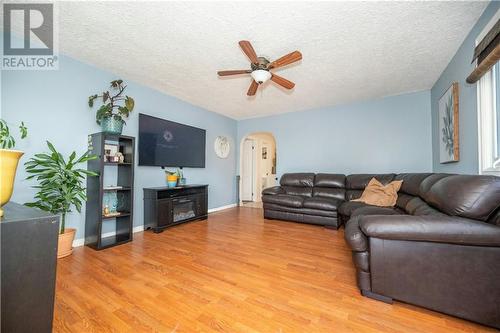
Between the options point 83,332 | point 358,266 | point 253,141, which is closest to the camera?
point 83,332

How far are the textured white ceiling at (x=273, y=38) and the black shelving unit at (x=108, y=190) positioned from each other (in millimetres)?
1063

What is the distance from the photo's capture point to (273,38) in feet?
6.95

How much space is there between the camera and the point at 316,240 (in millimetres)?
2799

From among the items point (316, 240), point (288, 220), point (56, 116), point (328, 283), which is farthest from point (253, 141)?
point (328, 283)

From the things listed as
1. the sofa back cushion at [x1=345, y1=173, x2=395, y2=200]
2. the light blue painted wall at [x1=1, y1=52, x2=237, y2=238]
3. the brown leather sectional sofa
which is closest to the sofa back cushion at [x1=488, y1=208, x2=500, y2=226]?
the brown leather sectional sofa

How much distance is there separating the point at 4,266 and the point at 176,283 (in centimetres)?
120

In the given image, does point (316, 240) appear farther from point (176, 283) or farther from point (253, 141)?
point (253, 141)

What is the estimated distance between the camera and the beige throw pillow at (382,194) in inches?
118

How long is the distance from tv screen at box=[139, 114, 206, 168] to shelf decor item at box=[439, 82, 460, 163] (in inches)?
160

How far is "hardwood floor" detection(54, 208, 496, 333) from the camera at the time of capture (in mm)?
1252

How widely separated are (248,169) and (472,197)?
5.56 m

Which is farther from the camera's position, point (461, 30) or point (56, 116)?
point (56, 116)

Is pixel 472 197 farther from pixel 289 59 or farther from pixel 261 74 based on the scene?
pixel 261 74

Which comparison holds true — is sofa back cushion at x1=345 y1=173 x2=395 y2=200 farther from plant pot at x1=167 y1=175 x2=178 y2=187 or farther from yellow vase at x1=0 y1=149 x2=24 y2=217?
yellow vase at x1=0 y1=149 x2=24 y2=217
